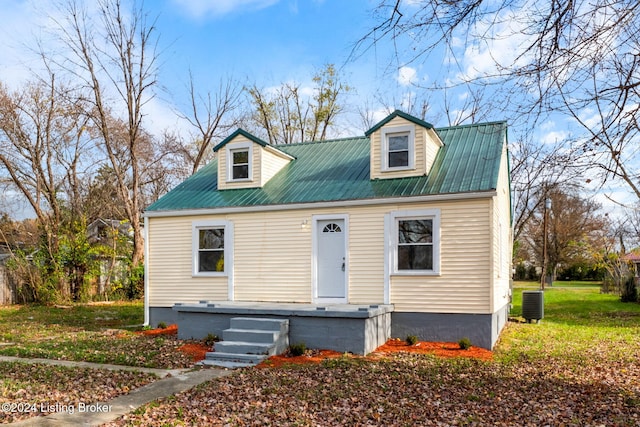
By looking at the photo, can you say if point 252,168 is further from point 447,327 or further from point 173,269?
point 447,327

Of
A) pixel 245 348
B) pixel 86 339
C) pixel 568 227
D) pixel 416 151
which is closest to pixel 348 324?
pixel 245 348

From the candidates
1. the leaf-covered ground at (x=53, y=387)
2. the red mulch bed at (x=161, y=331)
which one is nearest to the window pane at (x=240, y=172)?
the red mulch bed at (x=161, y=331)

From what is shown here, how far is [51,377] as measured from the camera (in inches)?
311

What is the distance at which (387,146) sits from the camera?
12484mm

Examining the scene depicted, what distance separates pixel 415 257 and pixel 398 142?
2.93 meters

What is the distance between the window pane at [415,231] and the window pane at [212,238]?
475cm

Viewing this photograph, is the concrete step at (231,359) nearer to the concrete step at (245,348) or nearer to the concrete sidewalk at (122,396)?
the concrete step at (245,348)

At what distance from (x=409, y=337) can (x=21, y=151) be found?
1934 cm

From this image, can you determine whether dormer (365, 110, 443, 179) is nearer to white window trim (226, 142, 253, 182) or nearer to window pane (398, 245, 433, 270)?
window pane (398, 245, 433, 270)

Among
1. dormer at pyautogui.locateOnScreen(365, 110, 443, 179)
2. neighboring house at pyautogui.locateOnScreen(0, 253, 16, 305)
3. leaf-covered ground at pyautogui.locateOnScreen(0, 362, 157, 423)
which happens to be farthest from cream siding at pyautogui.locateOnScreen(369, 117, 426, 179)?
neighboring house at pyautogui.locateOnScreen(0, 253, 16, 305)

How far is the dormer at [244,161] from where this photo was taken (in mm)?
13789

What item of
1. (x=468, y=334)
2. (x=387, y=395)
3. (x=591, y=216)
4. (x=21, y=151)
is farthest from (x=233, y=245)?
(x=591, y=216)

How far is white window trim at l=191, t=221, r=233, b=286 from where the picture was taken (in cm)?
1299

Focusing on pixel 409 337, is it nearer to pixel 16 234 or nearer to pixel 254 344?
pixel 254 344
